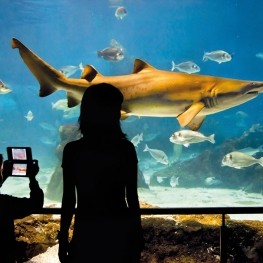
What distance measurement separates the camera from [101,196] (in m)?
1.58

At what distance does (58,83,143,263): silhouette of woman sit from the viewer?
1570mm

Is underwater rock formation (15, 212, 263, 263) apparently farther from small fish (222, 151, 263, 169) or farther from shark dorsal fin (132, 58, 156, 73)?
small fish (222, 151, 263, 169)

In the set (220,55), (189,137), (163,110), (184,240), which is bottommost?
(184,240)

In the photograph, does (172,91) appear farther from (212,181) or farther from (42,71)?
(212,181)

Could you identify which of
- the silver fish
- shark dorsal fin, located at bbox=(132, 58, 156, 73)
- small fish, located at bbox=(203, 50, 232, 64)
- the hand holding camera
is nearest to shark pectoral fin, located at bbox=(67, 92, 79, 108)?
shark dorsal fin, located at bbox=(132, 58, 156, 73)

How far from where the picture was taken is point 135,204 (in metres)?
1.64

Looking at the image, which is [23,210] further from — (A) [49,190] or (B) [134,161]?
(A) [49,190]

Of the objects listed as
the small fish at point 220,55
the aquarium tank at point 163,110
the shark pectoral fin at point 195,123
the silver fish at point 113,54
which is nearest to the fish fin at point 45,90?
the aquarium tank at point 163,110

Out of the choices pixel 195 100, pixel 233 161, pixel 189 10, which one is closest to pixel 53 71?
pixel 195 100

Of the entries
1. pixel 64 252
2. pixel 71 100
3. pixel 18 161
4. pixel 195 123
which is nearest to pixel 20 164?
pixel 18 161

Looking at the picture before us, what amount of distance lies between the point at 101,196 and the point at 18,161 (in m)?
0.52

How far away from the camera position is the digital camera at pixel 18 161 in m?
1.81

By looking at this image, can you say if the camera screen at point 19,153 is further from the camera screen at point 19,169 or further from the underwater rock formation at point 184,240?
the underwater rock formation at point 184,240

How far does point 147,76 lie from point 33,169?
111 inches
